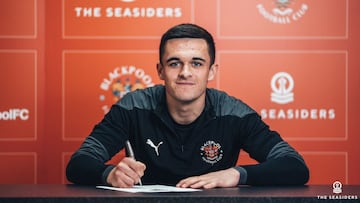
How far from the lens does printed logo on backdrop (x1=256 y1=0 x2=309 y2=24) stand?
2895 millimetres

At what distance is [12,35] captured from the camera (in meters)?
2.91

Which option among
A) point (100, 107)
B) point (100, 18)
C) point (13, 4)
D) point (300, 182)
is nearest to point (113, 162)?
point (100, 107)

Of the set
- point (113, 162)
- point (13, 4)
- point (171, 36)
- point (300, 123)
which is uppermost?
point (13, 4)

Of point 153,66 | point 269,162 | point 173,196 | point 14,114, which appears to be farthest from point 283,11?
point 173,196

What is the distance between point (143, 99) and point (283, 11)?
1.00 metres

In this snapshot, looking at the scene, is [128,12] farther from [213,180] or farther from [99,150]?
[213,180]

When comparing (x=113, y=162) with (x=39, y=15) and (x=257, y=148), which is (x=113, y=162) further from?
(x=257, y=148)

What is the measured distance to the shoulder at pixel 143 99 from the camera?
7.22ft

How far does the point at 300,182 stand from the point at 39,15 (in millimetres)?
1620

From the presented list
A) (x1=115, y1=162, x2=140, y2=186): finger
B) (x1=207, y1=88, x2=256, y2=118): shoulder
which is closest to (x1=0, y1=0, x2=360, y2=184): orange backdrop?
(x1=207, y1=88, x2=256, y2=118): shoulder

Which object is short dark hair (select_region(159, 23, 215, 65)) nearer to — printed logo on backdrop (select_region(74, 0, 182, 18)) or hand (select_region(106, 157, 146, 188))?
hand (select_region(106, 157, 146, 188))

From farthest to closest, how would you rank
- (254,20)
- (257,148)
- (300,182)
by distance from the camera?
(254,20)
(257,148)
(300,182)

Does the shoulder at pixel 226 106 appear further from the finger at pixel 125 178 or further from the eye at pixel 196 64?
the finger at pixel 125 178

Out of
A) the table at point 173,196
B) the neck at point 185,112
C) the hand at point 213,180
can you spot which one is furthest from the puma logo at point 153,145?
the table at point 173,196
